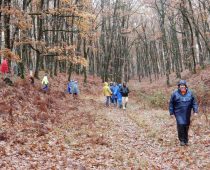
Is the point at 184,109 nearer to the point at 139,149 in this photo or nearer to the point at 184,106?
the point at 184,106

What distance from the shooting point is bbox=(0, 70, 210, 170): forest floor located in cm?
941

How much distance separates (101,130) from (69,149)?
395cm

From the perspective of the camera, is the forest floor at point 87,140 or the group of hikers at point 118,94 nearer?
the forest floor at point 87,140

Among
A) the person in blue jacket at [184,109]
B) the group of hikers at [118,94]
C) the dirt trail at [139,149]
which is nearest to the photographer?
the dirt trail at [139,149]

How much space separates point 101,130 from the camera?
14828mm

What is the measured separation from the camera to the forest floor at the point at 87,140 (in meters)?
9.41

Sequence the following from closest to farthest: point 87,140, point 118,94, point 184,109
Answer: point 184,109
point 87,140
point 118,94

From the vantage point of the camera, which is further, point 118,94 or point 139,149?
point 118,94

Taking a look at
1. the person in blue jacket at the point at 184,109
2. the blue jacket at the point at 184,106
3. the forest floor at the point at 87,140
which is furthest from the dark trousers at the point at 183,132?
the forest floor at the point at 87,140

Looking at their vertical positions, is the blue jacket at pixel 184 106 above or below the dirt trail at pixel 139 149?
above

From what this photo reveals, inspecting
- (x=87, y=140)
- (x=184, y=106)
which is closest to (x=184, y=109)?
(x=184, y=106)

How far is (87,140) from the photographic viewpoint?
12.4 m

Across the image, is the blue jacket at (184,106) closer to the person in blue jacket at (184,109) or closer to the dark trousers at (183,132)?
the person in blue jacket at (184,109)

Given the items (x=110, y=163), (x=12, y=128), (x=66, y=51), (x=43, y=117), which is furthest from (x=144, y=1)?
(x=110, y=163)
